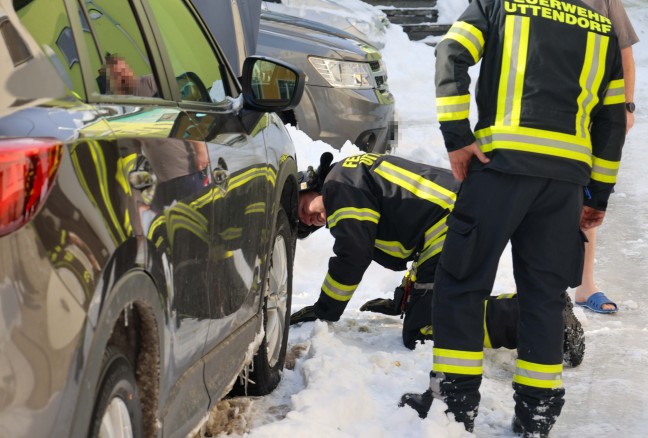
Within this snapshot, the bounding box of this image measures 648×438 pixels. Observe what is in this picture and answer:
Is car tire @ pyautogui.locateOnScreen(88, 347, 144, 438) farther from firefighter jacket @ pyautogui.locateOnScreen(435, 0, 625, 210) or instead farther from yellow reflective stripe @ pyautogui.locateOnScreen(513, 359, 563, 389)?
yellow reflective stripe @ pyautogui.locateOnScreen(513, 359, 563, 389)

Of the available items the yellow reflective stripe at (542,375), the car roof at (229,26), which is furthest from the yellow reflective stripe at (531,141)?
the car roof at (229,26)

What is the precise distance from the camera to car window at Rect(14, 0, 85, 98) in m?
2.35

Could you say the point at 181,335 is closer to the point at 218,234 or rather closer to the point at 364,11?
the point at 218,234

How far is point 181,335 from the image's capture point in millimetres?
2877

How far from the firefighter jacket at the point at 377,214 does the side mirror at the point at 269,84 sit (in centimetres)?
160

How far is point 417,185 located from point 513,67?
1.73m

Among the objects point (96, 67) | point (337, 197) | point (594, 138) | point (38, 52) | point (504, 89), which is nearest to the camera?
point (38, 52)

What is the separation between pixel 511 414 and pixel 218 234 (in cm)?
197

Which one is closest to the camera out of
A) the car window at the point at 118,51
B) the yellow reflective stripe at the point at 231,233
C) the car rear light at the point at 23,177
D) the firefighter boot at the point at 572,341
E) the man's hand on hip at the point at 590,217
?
the car rear light at the point at 23,177

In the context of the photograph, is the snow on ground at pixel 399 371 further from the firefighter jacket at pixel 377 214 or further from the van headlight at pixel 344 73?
the van headlight at pixel 344 73

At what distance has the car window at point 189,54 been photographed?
3.62 meters

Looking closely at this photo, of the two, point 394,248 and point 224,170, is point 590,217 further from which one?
point 224,170

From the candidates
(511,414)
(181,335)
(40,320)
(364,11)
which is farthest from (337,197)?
(364,11)

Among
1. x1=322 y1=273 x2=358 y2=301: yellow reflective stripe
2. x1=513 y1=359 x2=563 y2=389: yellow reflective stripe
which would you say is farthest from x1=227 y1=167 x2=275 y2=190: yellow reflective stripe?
x1=322 y1=273 x2=358 y2=301: yellow reflective stripe
